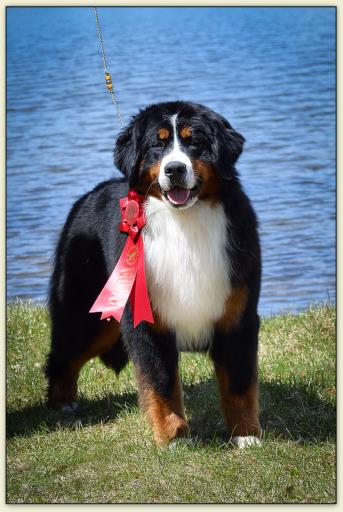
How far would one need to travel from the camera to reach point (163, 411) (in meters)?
4.37

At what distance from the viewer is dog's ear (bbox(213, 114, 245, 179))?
412cm

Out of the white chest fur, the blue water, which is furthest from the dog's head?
the blue water

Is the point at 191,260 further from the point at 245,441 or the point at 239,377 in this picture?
the point at 245,441

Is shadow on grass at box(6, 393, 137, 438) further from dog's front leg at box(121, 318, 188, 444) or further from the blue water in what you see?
the blue water

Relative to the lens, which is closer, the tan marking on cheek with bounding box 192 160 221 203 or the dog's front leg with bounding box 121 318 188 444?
the tan marking on cheek with bounding box 192 160 221 203

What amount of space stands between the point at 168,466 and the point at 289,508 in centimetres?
65

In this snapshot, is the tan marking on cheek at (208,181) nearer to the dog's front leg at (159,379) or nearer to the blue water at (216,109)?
the dog's front leg at (159,379)

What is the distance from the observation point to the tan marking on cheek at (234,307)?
4273 mm

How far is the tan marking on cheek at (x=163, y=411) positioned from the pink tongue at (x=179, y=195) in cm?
92

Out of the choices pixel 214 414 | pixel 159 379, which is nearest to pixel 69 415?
pixel 214 414

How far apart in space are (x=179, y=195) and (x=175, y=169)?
17 cm

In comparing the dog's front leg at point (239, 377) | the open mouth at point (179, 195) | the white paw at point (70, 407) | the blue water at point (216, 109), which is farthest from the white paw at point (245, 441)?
the blue water at point (216, 109)

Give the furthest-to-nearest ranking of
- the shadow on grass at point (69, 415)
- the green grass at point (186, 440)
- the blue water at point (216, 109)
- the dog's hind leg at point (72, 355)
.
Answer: the blue water at point (216, 109) < the dog's hind leg at point (72, 355) < the shadow on grass at point (69, 415) < the green grass at point (186, 440)

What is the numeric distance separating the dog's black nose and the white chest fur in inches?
10.4
